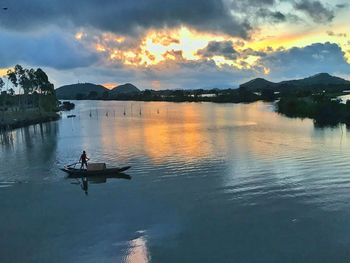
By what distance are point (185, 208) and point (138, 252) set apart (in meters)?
8.79

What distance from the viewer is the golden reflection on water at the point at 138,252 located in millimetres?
22141

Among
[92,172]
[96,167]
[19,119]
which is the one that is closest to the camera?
[92,172]

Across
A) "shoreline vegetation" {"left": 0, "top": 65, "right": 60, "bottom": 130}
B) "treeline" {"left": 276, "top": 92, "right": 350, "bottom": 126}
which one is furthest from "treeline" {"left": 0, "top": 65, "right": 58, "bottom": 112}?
"treeline" {"left": 276, "top": 92, "right": 350, "bottom": 126}

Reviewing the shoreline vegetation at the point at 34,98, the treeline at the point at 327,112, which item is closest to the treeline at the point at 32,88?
the shoreline vegetation at the point at 34,98

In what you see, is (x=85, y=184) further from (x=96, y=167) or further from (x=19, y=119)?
(x=19, y=119)

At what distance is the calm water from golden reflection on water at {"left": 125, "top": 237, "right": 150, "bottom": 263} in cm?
6

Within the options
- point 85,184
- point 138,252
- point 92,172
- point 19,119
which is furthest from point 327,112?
point 138,252

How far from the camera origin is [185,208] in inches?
1237

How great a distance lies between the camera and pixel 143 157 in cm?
5606

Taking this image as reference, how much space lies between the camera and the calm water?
23359 mm

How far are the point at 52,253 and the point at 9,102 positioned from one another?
165896mm

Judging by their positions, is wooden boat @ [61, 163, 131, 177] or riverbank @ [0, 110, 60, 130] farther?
riverbank @ [0, 110, 60, 130]

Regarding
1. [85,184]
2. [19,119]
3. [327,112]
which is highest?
[19,119]

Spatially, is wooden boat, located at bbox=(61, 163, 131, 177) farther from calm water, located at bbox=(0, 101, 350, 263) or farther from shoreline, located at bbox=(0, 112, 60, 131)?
shoreline, located at bbox=(0, 112, 60, 131)
